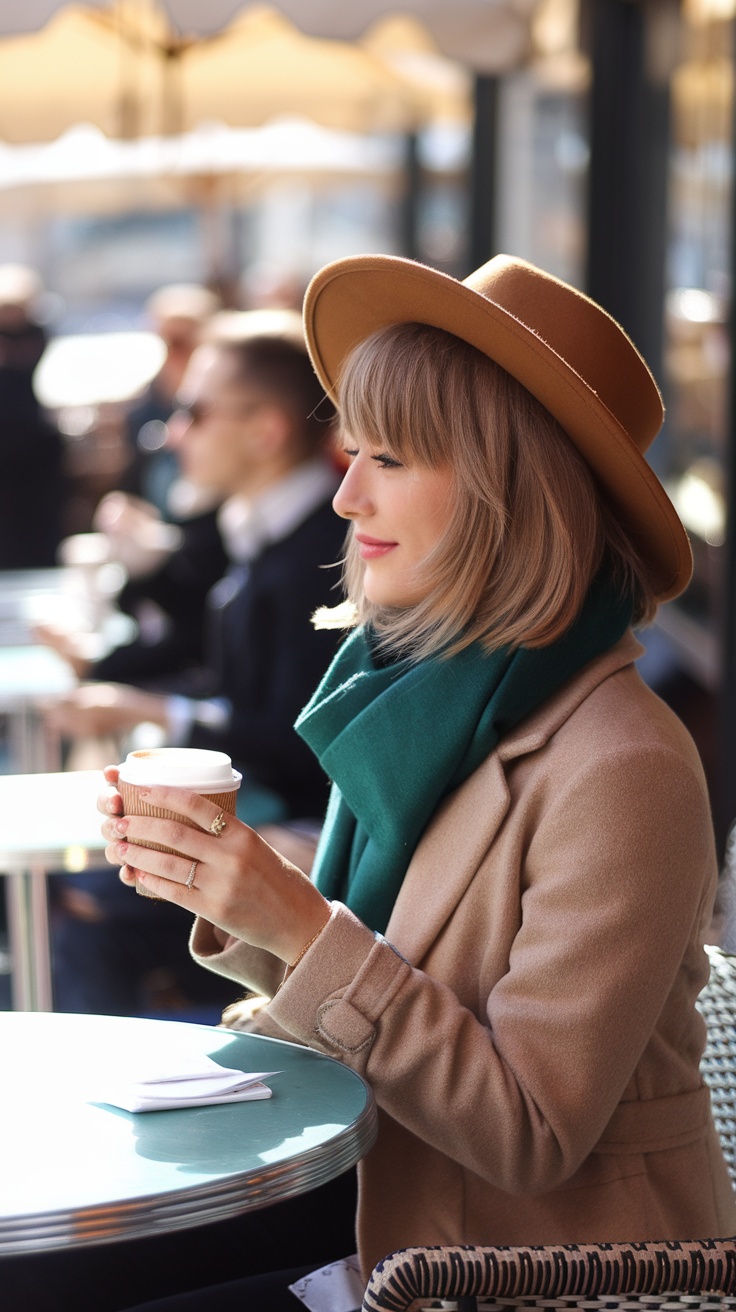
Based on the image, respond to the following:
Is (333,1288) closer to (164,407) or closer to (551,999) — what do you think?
(551,999)

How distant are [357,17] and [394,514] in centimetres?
312

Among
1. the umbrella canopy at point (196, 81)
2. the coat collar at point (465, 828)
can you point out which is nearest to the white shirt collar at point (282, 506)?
the coat collar at point (465, 828)

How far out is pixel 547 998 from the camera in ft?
5.34

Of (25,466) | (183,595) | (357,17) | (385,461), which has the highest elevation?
A: (357,17)

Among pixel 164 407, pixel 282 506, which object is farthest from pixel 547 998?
pixel 164 407

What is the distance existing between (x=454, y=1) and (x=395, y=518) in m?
3.25

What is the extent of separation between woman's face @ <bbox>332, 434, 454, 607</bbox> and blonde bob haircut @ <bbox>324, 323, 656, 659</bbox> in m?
0.02

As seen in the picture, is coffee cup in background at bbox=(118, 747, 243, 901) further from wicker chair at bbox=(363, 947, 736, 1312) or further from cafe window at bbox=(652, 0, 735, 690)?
cafe window at bbox=(652, 0, 735, 690)

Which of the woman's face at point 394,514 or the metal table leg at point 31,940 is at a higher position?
the woman's face at point 394,514

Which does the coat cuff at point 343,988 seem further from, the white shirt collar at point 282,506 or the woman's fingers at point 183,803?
the white shirt collar at point 282,506

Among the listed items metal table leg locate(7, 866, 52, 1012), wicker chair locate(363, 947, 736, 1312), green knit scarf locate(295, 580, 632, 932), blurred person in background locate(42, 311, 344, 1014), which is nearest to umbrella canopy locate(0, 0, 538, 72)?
blurred person in background locate(42, 311, 344, 1014)

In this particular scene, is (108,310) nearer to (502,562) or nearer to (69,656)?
(69,656)

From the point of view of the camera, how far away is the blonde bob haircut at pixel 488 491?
5.98 feet

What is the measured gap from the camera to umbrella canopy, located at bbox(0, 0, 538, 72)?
14.6 feet
